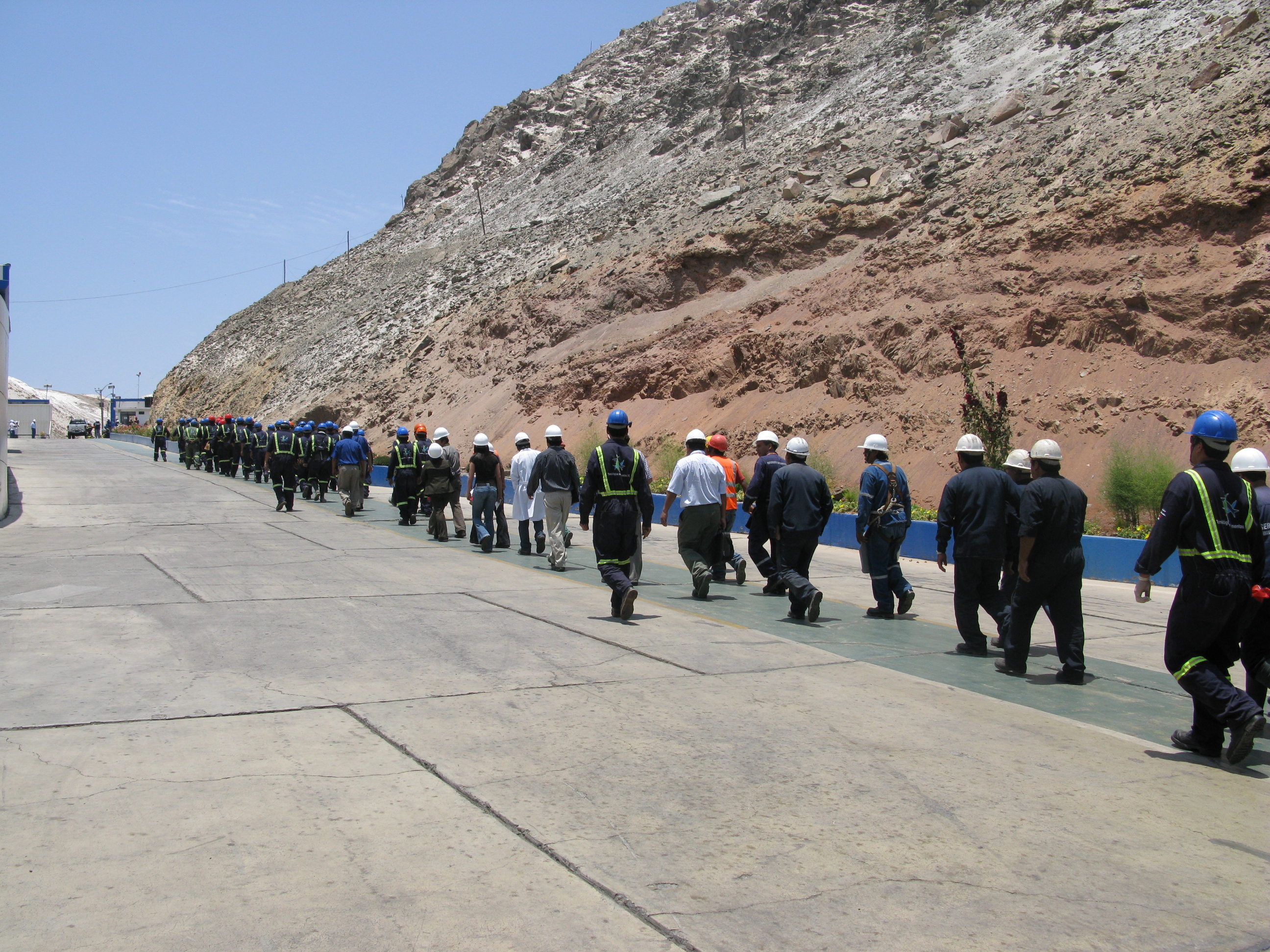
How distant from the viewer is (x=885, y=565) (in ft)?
35.3

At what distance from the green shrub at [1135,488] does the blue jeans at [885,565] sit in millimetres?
6664

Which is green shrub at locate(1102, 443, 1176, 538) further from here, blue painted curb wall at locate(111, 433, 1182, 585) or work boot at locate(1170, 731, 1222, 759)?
work boot at locate(1170, 731, 1222, 759)

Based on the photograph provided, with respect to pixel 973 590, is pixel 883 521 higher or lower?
higher

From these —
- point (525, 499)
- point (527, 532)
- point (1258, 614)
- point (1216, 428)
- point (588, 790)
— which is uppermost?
point (1216, 428)

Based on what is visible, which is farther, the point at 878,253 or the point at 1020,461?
the point at 878,253

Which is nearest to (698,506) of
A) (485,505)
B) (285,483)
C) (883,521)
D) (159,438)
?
(883,521)

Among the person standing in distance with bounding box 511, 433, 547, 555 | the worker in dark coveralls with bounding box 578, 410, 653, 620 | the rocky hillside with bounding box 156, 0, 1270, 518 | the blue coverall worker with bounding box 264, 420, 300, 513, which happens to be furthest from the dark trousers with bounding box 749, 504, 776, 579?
the blue coverall worker with bounding box 264, 420, 300, 513

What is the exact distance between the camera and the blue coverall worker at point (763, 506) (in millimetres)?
12047

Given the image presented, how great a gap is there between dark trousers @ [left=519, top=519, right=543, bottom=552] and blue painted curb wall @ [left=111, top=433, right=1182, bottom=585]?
2.10m

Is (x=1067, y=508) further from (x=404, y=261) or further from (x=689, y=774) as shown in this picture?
(x=404, y=261)

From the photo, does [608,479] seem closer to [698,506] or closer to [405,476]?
[698,506]

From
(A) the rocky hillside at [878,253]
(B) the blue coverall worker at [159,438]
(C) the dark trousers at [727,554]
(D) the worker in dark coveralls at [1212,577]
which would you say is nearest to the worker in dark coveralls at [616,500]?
(C) the dark trousers at [727,554]

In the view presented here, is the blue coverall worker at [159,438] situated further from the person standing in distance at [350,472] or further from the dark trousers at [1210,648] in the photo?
the dark trousers at [1210,648]

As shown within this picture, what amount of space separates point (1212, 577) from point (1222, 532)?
0.87 feet
